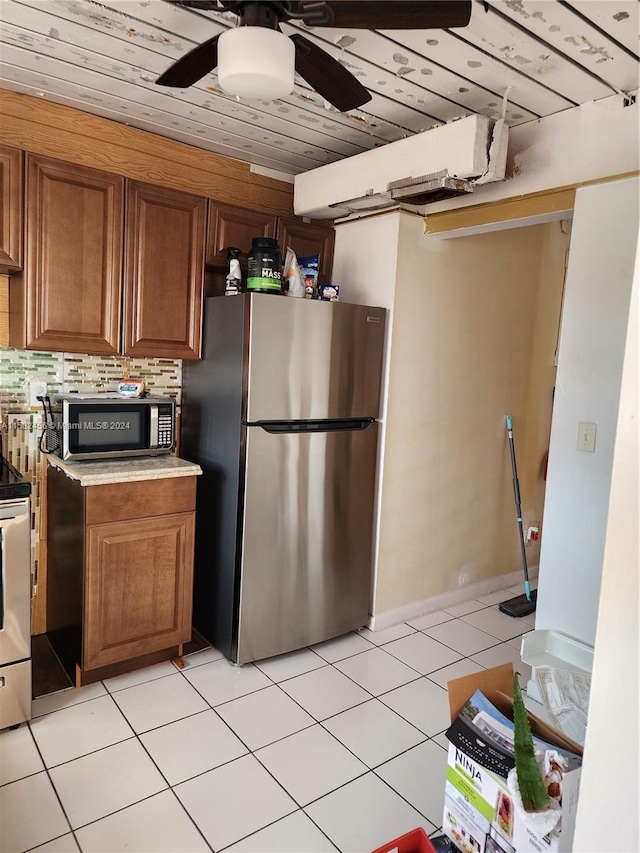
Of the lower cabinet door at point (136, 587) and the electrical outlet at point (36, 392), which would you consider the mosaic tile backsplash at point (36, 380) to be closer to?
the electrical outlet at point (36, 392)

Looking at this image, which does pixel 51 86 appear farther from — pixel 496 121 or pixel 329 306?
pixel 496 121

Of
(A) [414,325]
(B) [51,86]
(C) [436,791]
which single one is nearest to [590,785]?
(C) [436,791]

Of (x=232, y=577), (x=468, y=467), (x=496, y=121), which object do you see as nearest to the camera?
(x=496, y=121)

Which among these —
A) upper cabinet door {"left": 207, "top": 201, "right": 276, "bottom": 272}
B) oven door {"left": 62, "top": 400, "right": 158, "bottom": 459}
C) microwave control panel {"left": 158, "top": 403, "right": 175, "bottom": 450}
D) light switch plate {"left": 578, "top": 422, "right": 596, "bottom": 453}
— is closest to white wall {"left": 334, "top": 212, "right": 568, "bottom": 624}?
upper cabinet door {"left": 207, "top": 201, "right": 276, "bottom": 272}

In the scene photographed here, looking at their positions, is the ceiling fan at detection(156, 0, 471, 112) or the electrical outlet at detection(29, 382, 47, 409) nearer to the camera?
the ceiling fan at detection(156, 0, 471, 112)

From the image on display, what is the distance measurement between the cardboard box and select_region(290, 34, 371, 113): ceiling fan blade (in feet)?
5.53

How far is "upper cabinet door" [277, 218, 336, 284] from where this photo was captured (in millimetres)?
2988

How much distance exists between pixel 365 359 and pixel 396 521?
0.89 m

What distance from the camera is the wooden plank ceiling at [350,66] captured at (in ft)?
5.44

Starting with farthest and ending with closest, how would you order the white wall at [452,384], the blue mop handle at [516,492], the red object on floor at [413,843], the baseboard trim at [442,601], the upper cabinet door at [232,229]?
the blue mop handle at [516,492] < the baseboard trim at [442,601] < the white wall at [452,384] < the upper cabinet door at [232,229] < the red object on floor at [413,843]

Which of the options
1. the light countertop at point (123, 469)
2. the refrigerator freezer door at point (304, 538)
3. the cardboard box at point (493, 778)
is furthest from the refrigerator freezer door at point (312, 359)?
the cardboard box at point (493, 778)

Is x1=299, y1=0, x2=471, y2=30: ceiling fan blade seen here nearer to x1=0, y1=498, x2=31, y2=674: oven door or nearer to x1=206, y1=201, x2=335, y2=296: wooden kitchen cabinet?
x1=206, y1=201, x2=335, y2=296: wooden kitchen cabinet

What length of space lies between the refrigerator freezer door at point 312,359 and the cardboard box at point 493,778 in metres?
1.36

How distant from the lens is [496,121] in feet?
7.06
